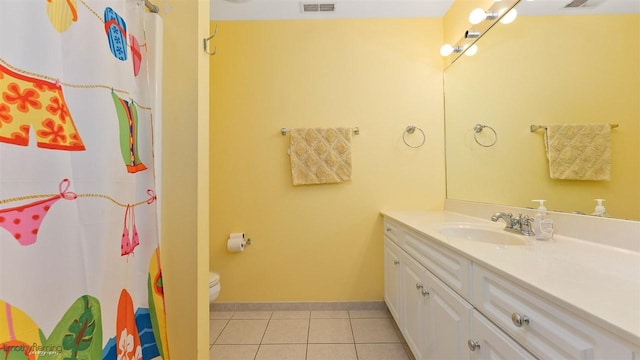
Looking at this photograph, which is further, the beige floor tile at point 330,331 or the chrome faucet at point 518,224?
the beige floor tile at point 330,331

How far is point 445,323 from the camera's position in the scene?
103 centimetres

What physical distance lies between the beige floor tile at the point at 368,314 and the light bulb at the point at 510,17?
2153mm

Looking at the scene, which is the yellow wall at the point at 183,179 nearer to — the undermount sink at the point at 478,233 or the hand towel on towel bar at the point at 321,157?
the hand towel on towel bar at the point at 321,157

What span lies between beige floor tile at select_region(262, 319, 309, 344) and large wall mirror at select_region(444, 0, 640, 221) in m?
1.54

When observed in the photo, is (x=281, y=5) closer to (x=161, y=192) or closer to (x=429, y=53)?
(x=429, y=53)

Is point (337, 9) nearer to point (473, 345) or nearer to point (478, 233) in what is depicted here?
point (478, 233)

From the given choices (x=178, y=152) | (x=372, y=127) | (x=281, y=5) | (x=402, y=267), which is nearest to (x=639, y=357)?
(x=402, y=267)

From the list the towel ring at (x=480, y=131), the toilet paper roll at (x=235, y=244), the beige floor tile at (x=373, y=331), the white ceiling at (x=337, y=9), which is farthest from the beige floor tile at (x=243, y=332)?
the white ceiling at (x=337, y=9)

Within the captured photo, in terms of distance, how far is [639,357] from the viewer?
40 centimetres

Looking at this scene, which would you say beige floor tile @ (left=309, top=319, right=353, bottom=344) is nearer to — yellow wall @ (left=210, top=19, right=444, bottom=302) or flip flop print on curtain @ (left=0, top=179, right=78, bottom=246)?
yellow wall @ (left=210, top=19, right=444, bottom=302)

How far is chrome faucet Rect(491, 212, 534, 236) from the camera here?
3.81 feet

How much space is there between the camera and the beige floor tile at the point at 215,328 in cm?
174

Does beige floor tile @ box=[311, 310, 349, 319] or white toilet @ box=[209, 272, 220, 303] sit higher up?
white toilet @ box=[209, 272, 220, 303]

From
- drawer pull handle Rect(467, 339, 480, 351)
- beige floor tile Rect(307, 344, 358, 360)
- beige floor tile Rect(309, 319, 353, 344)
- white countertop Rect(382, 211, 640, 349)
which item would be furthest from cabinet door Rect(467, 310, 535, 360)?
beige floor tile Rect(309, 319, 353, 344)
